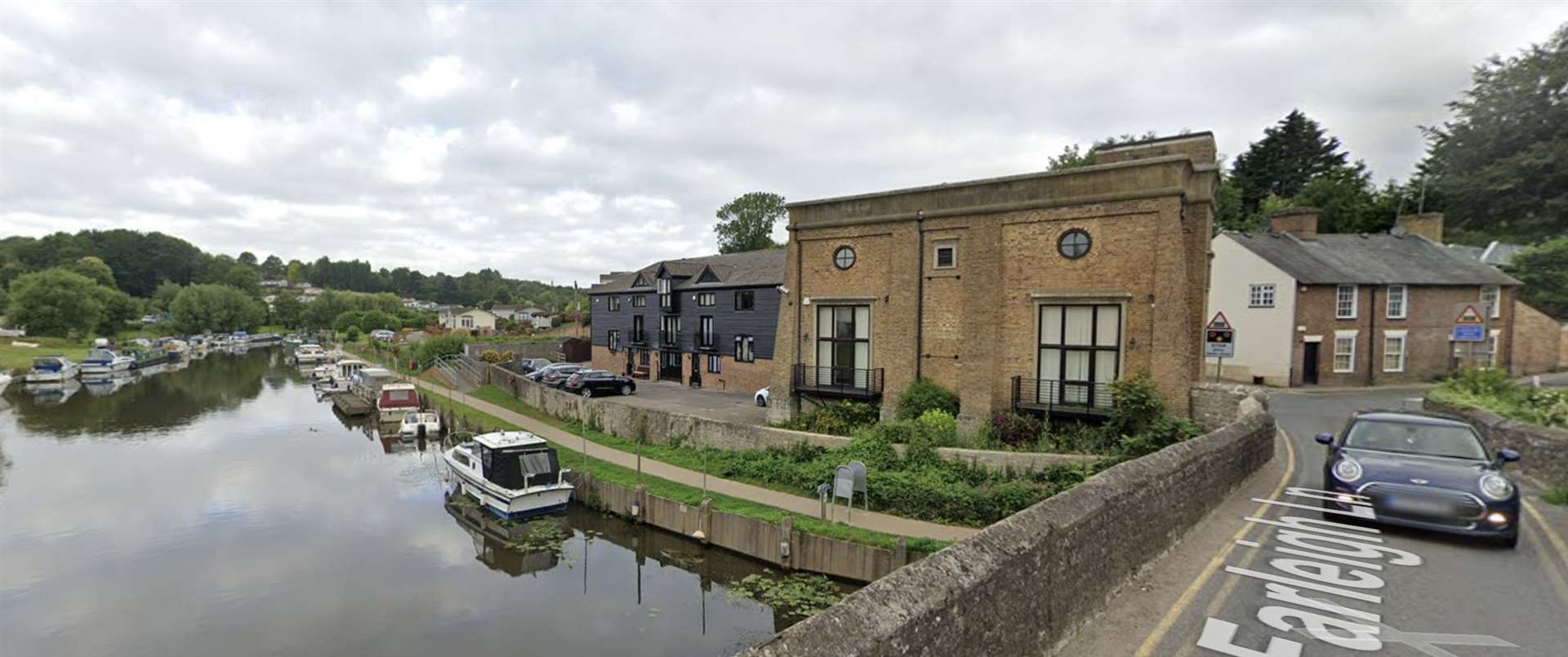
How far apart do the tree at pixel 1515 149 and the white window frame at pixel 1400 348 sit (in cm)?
909

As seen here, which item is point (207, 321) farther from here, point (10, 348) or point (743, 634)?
point (743, 634)

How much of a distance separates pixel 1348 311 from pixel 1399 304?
104 inches

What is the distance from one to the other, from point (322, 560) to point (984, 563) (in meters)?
18.4

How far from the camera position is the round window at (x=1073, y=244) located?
1675 cm

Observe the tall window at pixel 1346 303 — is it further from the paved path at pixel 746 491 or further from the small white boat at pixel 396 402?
the small white boat at pixel 396 402

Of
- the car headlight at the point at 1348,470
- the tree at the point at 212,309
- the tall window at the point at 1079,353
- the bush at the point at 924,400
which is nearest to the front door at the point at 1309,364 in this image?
the tall window at the point at 1079,353

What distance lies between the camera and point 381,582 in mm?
15406

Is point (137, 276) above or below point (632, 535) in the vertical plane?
above

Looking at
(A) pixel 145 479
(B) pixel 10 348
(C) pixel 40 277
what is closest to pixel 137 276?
(C) pixel 40 277

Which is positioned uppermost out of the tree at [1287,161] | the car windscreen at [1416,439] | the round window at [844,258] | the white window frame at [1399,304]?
the tree at [1287,161]

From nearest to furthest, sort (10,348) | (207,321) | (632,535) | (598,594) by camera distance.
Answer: (598,594) < (632,535) < (10,348) < (207,321)

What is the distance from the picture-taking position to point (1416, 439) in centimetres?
846

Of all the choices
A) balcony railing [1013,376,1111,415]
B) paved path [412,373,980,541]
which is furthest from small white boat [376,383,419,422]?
balcony railing [1013,376,1111,415]

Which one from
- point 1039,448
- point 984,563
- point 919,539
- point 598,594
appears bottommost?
point 598,594
